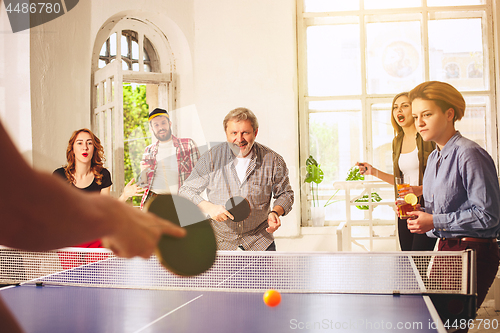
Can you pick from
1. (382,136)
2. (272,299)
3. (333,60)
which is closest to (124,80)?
(333,60)

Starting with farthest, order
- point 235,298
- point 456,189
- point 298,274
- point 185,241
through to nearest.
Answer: point 298,274 < point 456,189 < point 235,298 < point 185,241

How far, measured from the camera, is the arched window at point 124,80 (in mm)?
3873

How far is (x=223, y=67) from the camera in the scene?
4.63 m

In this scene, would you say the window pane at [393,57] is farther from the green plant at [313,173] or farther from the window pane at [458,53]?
the green plant at [313,173]

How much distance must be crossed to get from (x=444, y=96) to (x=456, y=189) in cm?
46

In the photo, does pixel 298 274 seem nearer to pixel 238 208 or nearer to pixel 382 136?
pixel 238 208

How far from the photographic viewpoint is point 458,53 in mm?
4637

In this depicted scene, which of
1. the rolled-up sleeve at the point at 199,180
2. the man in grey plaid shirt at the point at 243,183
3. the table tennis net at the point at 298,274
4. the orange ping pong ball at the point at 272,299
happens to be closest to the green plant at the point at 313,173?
the man in grey plaid shirt at the point at 243,183

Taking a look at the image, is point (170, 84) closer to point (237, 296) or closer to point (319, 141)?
point (319, 141)

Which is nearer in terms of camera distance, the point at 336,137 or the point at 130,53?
the point at 130,53

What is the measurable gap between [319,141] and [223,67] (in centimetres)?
140

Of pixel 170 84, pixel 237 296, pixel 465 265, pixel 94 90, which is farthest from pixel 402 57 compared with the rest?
pixel 237 296

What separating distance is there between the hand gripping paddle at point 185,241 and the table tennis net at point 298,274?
3.42 feet

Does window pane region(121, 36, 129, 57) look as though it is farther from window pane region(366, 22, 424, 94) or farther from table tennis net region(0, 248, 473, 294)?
table tennis net region(0, 248, 473, 294)
